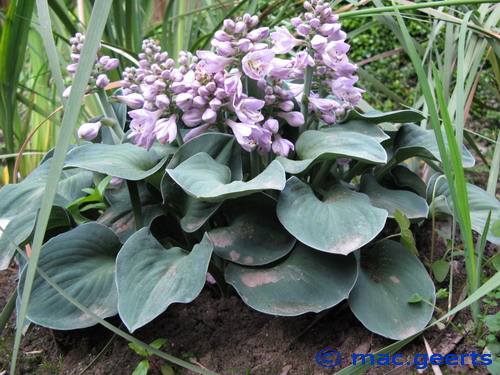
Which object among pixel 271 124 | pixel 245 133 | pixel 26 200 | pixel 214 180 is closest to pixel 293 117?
pixel 271 124

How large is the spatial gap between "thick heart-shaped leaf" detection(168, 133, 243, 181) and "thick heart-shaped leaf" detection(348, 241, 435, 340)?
41 centimetres

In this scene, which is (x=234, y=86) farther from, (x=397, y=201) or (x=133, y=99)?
(x=397, y=201)

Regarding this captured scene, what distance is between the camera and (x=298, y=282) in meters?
1.06

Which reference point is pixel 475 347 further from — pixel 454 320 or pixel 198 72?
pixel 198 72

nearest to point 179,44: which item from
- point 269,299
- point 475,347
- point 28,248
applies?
point 28,248

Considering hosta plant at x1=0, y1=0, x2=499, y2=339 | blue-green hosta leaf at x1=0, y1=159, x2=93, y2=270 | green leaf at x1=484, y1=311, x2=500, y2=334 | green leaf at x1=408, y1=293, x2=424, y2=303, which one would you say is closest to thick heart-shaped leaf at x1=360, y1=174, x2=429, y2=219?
hosta plant at x1=0, y1=0, x2=499, y2=339

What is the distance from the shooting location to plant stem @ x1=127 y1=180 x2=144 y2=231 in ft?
3.88

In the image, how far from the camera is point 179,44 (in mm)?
2455

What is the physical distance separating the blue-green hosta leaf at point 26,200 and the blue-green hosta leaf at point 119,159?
0.20m

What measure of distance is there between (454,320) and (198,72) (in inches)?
33.2

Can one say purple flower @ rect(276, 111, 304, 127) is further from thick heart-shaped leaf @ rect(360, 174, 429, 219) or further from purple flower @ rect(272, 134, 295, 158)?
thick heart-shaped leaf @ rect(360, 174, 429, 219)


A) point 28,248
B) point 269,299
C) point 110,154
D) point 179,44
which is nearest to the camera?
point 269,299

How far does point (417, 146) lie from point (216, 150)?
53 centimetres

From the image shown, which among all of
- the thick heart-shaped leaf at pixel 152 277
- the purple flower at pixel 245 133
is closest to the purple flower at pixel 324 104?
the purple flower at pixel 245 133
